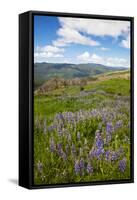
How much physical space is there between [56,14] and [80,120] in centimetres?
138

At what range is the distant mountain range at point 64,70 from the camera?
846cm

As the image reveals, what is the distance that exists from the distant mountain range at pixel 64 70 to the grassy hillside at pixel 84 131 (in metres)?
0.10

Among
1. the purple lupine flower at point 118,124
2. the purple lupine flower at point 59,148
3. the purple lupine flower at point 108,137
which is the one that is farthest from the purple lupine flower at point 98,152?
the purple lupine flower at point 59,148

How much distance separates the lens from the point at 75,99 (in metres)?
8.68

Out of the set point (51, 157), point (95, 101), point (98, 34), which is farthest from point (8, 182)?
point (98, 34)

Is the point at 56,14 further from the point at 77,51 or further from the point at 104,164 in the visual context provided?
the point at 104,164

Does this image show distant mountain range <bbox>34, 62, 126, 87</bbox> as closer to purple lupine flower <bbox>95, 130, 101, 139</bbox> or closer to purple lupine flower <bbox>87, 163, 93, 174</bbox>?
purple lupine flower <bbox>95, 130, 101, 139</bbox>

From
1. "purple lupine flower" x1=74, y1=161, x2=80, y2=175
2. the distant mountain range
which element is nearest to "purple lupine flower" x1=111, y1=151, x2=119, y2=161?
"purple lupine flower" x1=74, y1=161, x2=80, y2=175

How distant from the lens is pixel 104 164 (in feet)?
28.8

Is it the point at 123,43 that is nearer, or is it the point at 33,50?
the point at 33,50

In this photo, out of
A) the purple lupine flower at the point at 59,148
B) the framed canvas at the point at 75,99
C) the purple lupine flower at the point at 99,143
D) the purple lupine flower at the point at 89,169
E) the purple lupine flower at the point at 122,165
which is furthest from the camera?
the purple lupine flower at the point at 122,165

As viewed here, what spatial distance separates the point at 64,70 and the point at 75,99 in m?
0.39

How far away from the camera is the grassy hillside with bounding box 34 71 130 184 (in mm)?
8484

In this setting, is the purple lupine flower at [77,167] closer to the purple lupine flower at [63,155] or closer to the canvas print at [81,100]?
the canvas print at [81,100]
